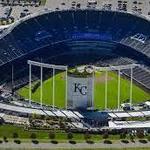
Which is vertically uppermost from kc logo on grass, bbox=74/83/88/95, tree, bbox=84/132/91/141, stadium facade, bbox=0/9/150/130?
stadium facade, bbox=0/9/150/130

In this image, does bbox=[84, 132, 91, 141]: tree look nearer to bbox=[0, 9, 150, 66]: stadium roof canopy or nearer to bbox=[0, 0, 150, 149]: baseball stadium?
bbox=[0, 0, 150, 149]: baseball stadium

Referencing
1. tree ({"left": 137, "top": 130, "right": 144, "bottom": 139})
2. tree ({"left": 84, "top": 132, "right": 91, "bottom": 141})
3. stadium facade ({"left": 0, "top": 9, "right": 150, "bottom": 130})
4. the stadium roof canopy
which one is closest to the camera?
tree ({"left": 84, "top": 132, "right": 91, "bottom": 141})

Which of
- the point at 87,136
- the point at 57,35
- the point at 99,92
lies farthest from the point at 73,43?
the point at 87,136

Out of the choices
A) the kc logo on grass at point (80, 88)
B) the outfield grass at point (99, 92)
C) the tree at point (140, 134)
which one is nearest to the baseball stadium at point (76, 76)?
the outfield grass at point (99, 92)

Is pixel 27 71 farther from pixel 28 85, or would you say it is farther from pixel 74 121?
pixel 74 121

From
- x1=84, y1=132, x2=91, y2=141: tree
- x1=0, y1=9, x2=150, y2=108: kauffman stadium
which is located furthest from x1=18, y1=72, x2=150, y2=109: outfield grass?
x1=84, y1=132, x2=91, y2=141: tree

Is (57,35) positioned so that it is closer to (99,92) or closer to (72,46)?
(72,46)

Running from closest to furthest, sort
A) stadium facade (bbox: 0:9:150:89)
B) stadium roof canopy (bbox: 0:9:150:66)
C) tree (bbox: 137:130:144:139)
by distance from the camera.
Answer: tree (bbox: 137:130:144:139)
stadium facade (bbox: 0:9:150:89)
stadium roof canopy (bbox: 0:9:150:66)
